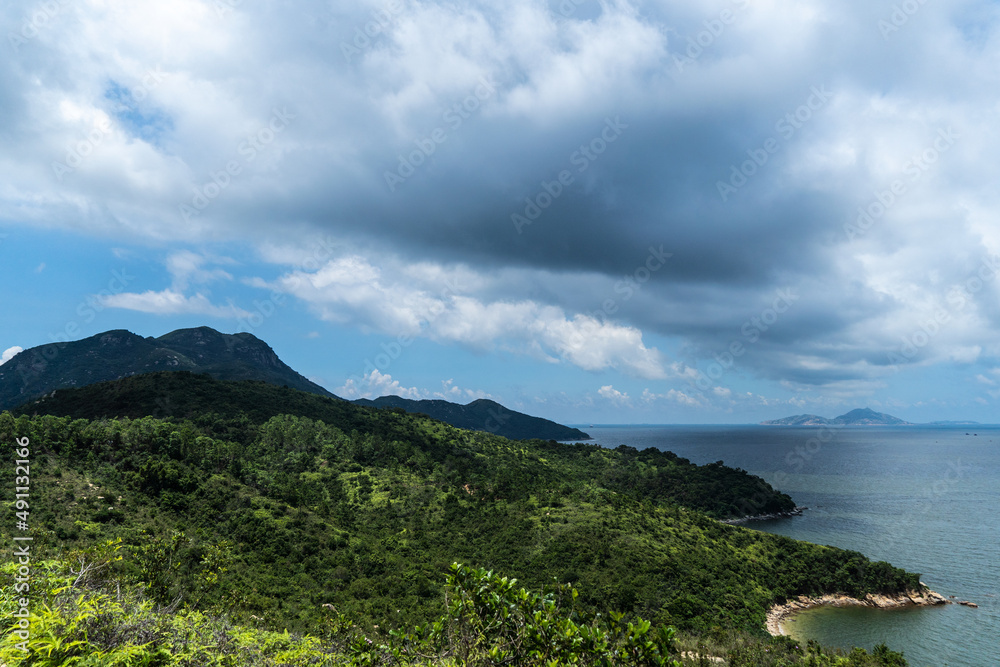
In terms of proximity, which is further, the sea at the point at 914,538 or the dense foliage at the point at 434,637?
the sea at the point at 914,538

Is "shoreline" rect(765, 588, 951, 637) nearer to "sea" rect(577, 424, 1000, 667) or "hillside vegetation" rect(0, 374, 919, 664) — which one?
"hillside vegetation" rect(0, 374, 919, 664)

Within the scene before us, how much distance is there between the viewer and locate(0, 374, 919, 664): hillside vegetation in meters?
34.3

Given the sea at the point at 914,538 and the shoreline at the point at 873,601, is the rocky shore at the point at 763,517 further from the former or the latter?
the shoreline at the point at 873,601

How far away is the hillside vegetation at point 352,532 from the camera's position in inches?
1350

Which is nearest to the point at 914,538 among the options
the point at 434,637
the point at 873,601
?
the point at 873,601

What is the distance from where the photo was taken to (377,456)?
84188 millimetres

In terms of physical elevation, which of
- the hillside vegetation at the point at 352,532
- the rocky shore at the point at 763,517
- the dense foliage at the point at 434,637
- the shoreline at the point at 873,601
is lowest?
the rocky shore at the point at 763,517

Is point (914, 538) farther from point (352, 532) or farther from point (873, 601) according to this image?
point (352, 532)

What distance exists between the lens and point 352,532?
54.6 metres

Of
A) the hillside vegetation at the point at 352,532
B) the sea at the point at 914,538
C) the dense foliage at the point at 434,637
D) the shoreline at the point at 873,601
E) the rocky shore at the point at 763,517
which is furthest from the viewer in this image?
the rocky shore at the point at 763,517

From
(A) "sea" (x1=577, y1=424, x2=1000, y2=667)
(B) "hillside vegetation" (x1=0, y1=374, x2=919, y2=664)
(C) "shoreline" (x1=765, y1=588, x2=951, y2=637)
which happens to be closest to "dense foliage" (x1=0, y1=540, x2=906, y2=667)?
(B) "hillside vegetation" (x1=0, y1=374, x2=919, y2=664)

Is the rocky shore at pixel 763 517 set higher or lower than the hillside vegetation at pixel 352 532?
lower

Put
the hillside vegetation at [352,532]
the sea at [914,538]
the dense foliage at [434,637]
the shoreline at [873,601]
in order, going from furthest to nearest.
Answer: the shoreline at [873,601]
the sea at [914,538]
the hillside vegetation at [352,532]
the dense foliage at [434,637]

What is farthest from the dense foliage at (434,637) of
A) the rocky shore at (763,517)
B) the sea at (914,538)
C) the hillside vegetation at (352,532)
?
the rocky shore at (763,517)
